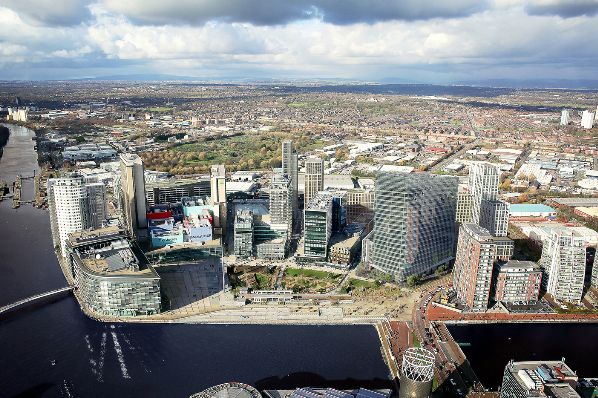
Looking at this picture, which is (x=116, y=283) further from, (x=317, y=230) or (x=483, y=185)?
(x=483, y=185)

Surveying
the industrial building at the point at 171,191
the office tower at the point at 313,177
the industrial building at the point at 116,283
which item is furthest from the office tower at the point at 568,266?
the industrial building at the point at 171,191

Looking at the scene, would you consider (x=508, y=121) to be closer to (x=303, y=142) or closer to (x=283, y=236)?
(x=303, y=142)

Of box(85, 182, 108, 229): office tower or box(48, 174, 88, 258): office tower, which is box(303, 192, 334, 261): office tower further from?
box(48, 174, 88, 258): office tower

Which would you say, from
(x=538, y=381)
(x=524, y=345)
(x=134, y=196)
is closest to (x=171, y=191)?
(x=134, y=196)

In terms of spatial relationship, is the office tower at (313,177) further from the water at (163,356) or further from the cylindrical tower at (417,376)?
the cylindrical tower at (417,376)

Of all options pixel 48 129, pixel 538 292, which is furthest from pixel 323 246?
pixel 48 129

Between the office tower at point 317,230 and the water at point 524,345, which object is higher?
the office tower at point 317,230
